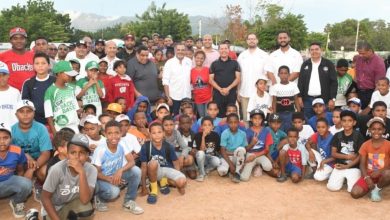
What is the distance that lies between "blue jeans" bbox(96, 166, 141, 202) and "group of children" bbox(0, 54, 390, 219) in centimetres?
1

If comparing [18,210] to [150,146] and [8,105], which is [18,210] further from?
[150,146]

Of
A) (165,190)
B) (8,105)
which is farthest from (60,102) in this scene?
(165,190)

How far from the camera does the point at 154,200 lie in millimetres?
5109

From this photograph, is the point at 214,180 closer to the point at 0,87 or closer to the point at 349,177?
the point at 349,177

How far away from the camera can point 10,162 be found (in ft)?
15.1

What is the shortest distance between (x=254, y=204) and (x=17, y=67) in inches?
160

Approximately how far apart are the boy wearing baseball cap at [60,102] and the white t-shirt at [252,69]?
11.2 ft

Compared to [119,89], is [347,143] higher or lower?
lower

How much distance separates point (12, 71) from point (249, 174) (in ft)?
12.9

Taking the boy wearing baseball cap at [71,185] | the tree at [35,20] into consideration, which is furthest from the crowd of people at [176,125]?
the tree at [35,20]

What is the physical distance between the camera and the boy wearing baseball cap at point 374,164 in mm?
5262

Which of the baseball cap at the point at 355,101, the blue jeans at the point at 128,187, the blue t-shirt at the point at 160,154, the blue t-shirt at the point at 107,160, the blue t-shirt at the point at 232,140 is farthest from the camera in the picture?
the baseball cap at the point at 355,101

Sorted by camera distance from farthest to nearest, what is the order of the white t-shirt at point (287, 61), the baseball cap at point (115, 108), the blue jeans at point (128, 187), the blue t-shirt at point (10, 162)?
the white t-shirt at point (287, 61) < the baseball cap at point (115, 108) < the blue jeans at point (128, 187) < the blue t-shirt at point (10, 162)

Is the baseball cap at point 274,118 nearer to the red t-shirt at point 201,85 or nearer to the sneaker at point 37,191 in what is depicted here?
the red t-shirt at point 201,85
